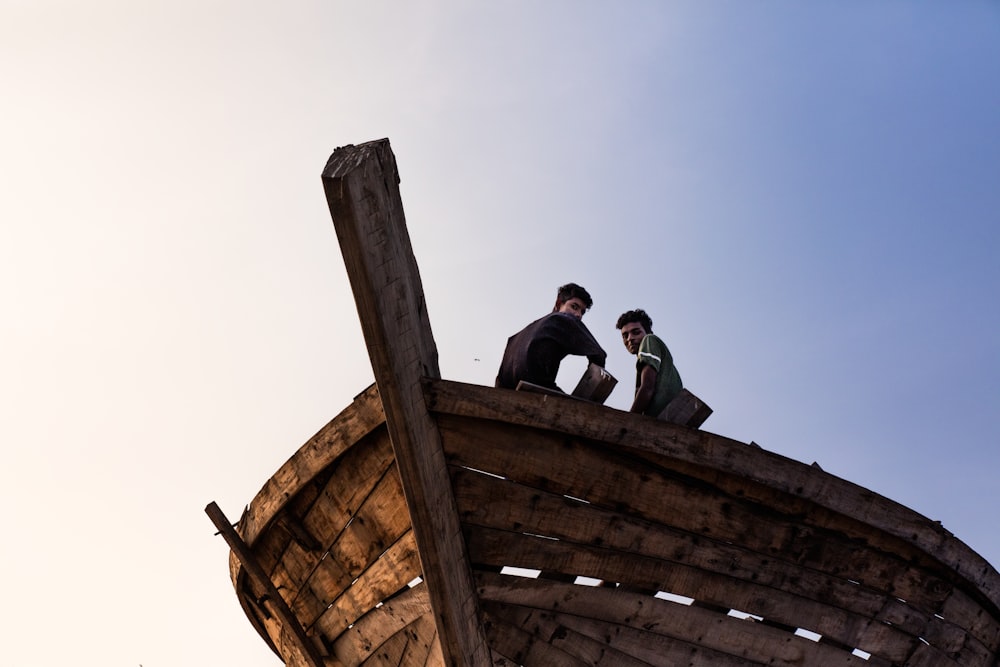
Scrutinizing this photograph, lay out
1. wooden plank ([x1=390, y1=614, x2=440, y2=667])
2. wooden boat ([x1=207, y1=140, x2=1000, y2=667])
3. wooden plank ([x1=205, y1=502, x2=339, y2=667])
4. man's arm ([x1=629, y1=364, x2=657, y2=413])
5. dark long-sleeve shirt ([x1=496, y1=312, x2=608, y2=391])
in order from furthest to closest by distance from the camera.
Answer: wooden plank ([x1=205, y1=502, x2=339, y2=667]) < man's arm ([x1=629, y1=364, x2=657, y2=413]) < dark long-sleeve shirt ([x1=496, y1=312, x2=608, y2=391]) < wooden plank ([x1=390, y1=614, x2=440, y2=667]) < wooden boat ([x1=207, y1=140, x2=1000, y2=667])

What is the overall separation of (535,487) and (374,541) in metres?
0.93

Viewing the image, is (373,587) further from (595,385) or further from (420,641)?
(595,385)

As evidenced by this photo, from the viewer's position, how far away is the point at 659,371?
465 centimetres

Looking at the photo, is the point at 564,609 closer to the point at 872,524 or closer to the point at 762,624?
the point at 762,624

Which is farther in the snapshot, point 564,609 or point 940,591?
point 940,591

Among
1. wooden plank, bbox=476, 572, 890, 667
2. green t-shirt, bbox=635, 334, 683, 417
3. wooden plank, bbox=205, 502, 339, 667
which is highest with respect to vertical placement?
green t-shirt, bbox=635, 334, 683, 417

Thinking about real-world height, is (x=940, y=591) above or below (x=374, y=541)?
above

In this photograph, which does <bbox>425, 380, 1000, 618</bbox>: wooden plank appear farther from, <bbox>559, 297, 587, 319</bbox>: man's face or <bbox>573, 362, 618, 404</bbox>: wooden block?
<bbox>559, 297, 587, 319</bbox>: man's face

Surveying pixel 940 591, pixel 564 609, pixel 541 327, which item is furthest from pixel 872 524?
pixel 541 327

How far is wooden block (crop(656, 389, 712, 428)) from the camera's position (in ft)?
13.2

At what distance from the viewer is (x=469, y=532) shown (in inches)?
146

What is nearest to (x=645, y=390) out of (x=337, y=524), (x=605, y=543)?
(x=605, y=543)

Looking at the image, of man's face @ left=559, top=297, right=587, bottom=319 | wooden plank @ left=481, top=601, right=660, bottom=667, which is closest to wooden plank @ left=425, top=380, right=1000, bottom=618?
wooden plank @ left=481, top=601, right=660, bottom=667

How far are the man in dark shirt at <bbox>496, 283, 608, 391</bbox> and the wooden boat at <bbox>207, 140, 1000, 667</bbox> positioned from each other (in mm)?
638
